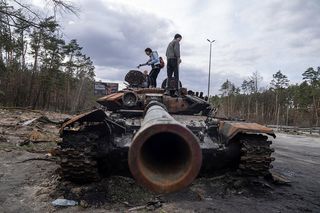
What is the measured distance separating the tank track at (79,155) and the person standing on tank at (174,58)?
8.68ft

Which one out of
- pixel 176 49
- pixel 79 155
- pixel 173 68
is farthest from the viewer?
pixel 173 68

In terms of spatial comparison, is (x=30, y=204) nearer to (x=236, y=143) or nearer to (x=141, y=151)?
(x=236, y=143)

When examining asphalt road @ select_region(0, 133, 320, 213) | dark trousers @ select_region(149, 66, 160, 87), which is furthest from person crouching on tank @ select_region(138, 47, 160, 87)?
asphalt road @ select_region(0, 133, 320, 213)

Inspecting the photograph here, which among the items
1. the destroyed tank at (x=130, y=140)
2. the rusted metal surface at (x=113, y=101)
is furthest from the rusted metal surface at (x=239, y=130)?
the rusted metal surface at (x=113, y=101)

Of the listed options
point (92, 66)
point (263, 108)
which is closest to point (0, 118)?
point (92, 66)

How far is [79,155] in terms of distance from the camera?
7.07 m

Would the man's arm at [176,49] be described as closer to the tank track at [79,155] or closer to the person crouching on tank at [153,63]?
the person crouching on tank at [153,63]

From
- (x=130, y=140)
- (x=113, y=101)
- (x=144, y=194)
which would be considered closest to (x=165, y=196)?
(x=144, y=194)

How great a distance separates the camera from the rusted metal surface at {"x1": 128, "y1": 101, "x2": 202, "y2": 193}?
278 cm

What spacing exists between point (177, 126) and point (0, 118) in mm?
18698

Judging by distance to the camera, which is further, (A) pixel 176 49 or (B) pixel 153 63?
(B) pixel 153 63

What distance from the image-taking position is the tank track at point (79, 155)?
23.2ft

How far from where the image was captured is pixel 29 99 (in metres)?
46.3

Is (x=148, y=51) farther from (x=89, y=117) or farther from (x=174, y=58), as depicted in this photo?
(x=89, y=117)
